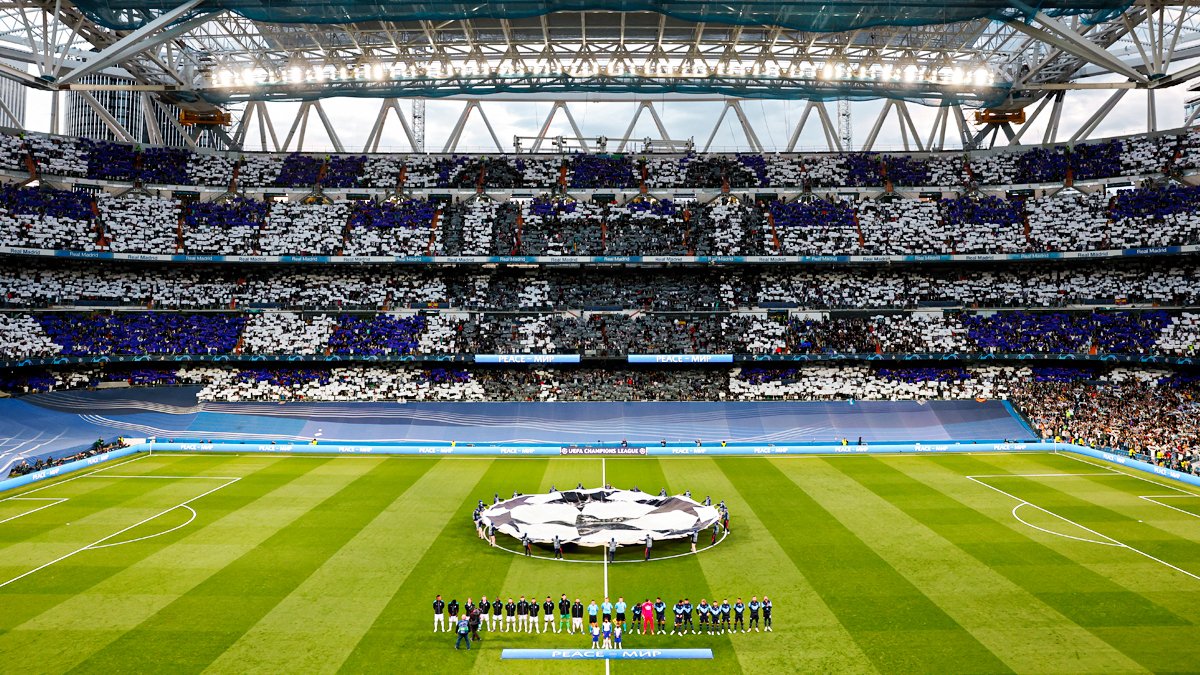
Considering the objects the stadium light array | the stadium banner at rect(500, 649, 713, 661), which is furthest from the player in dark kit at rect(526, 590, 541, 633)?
the stadium light array

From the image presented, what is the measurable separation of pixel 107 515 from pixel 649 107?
55201 mm

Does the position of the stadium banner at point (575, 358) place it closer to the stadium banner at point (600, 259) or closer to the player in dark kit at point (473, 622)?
the stadium banner at point (600, 259)

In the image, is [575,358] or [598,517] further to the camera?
[575,358]

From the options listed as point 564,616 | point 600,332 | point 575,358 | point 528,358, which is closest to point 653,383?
point 600,332

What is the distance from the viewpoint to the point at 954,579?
24.7 m

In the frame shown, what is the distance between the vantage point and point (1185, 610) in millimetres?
21812

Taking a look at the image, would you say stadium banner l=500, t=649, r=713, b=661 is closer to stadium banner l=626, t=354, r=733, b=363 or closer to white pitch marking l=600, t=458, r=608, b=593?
white pitch marking l=600, t=458, r=608, b=593

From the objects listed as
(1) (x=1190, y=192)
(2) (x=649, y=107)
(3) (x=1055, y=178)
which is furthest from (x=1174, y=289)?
(2) (x=649, y=107)

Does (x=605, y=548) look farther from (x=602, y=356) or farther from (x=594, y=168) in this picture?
(x=594, y=168)

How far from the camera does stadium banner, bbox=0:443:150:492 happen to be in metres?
38.0

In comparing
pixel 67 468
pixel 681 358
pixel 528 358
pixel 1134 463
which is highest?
pixel 681 358

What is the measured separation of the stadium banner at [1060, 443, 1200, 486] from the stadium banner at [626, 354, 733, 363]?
74.2 ft

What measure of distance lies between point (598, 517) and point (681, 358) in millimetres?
31294

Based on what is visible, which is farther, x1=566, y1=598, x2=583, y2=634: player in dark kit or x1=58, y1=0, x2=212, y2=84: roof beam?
x1=58, y1=0, x2=212, y2=84: roof beam
